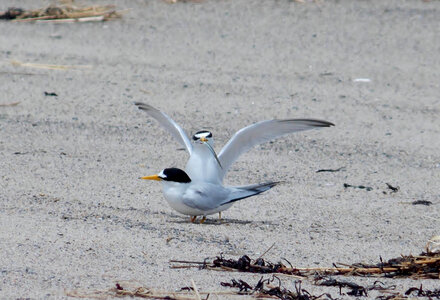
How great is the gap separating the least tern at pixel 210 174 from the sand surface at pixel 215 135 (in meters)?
0.14

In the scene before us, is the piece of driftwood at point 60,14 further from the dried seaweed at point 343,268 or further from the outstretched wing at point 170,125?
the dried seaweed at point 343,268

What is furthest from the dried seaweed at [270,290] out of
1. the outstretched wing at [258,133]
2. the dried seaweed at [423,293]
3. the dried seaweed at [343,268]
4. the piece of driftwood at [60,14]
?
the piece of driftwood at [60,14]

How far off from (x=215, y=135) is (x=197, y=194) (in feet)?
5.11

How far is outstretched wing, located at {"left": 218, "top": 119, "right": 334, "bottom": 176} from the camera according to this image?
459 centimetres

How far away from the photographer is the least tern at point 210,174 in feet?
14.7

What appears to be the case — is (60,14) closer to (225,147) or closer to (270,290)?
(225,147)

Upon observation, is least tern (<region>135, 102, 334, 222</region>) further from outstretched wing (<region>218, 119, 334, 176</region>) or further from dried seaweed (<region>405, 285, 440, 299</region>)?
dried seaweed (<region>405, 285, 440, 299</region>)

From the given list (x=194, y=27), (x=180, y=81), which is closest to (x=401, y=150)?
(x=180, y=81)

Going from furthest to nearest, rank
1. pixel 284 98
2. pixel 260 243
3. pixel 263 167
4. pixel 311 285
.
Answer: pixel 284 98
pixel 263 167
pixel 260 243
pixel 311 285

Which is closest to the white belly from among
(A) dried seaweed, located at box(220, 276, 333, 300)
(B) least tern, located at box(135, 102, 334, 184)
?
(B) least tern, located at box(135, 102, 334, 184)

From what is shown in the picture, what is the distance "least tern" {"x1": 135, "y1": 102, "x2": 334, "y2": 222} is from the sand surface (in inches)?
5.3

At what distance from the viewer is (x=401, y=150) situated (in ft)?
19.2

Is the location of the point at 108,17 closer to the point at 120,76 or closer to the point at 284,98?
the point at 120,76

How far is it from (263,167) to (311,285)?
6.82 feet
